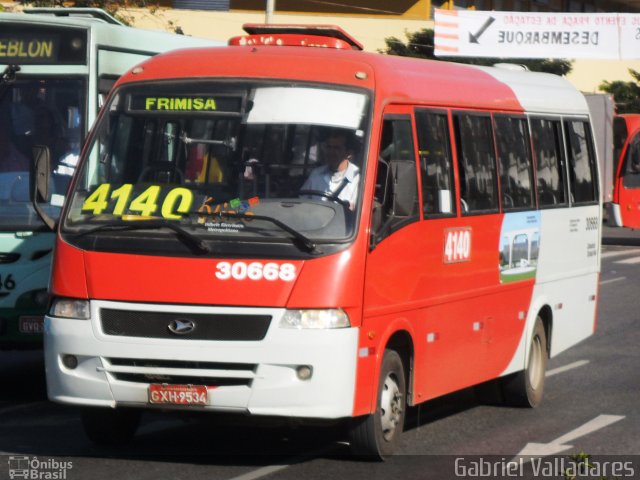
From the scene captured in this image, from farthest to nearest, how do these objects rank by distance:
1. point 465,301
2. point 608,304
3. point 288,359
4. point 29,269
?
point 608,304, point 29,269, point 465,301, point 288,359

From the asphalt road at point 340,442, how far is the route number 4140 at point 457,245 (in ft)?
4.14

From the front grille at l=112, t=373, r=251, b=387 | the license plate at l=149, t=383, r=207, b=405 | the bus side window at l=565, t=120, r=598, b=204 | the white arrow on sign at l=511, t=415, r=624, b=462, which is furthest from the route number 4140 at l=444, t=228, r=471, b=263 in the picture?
the bus side window at l=565, t=120, r=598, b=204

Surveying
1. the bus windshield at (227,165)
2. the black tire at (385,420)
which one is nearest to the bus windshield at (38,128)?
the bus windshield at (227,165)

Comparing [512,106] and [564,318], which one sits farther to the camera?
[564,318]

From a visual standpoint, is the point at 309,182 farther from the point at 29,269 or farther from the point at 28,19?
the point at 28,19

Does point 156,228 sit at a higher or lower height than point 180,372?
higher

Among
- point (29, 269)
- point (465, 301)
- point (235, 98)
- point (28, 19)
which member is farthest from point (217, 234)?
point (28, 19)

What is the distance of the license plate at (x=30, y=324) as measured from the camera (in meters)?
11.4

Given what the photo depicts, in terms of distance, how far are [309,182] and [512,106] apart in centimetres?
347

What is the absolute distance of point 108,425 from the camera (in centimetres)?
941

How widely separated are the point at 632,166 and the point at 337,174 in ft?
91.1

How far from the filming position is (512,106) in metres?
11.8
